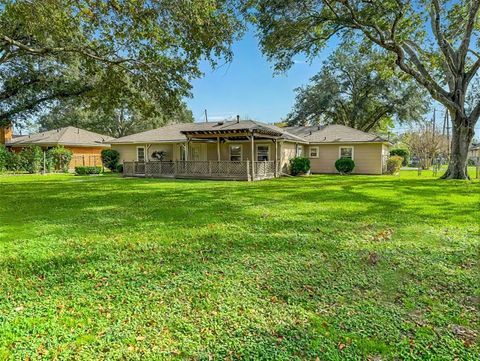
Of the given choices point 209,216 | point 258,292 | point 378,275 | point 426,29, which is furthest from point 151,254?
point 426,29

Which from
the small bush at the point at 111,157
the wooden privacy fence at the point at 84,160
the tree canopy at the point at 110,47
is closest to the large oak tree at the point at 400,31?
the tree canopy at the point at 110,47

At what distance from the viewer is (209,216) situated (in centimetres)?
748

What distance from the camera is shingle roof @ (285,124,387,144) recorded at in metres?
22.3

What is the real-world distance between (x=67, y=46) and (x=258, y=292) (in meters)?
10.9

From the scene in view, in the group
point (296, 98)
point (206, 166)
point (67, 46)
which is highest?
point (296, 98)

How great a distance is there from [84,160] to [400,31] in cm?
2674

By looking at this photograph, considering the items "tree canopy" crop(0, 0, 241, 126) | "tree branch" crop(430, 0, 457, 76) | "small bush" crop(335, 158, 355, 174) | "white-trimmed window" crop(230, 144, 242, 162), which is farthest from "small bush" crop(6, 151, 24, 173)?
"tree branch" crop(430, 0, 457, 76)

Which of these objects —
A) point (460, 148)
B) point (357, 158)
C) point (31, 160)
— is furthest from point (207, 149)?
point (460, 148)

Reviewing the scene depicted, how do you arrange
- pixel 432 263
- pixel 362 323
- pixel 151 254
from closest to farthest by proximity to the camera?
pixel 362 323
pixel 432 263
pixel 151 254

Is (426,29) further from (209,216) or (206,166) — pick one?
(209,216)

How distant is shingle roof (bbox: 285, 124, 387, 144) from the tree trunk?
5.00 metres

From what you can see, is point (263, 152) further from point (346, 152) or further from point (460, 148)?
point (460, 148)

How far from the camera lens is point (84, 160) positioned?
Answer: 2914 cm

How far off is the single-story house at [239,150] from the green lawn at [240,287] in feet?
35.7
